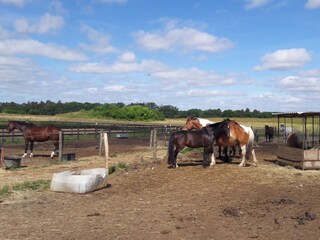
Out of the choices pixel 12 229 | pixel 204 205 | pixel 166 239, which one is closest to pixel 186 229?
pixel 166 239

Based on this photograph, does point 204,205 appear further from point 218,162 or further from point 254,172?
point 218,162

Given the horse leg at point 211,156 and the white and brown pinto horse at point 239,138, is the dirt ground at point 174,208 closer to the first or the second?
the horse leg at point 211,156

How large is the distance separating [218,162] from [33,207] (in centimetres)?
896

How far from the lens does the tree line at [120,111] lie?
82188mm

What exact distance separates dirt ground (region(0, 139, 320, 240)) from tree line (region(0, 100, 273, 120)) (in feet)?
228

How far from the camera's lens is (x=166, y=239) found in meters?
6.15

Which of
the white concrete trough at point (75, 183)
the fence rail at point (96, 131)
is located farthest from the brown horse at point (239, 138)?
the fence rail at point (96, 131)

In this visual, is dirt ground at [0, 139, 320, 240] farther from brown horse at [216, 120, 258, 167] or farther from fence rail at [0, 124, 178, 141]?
fence rail at [0, 124, 178, 141]

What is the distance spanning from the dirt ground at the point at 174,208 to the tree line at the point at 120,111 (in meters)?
69.6

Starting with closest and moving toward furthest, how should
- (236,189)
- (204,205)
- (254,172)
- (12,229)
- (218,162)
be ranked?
(12,229)
(204,205)
(236,189)
(254,172)
(218,162)

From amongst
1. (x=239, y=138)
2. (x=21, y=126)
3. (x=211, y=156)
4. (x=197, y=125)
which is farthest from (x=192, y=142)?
(x=21, y=126)

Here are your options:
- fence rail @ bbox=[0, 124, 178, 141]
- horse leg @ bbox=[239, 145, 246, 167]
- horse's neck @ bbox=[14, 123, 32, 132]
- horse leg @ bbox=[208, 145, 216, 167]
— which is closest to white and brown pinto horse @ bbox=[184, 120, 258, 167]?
horse leg @ bbox=[239, 145, 246, 167]

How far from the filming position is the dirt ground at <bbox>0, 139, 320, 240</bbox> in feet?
21.4

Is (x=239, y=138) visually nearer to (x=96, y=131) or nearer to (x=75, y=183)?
(x=75, y=183)
